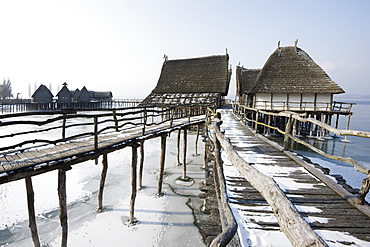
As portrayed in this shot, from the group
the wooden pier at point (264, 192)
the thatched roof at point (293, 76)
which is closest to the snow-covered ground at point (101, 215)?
the wooden pier at point (264, 192)

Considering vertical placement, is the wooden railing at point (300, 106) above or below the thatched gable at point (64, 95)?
below

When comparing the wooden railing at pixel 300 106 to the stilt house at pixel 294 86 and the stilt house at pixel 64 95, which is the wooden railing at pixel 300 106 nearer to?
the stilt house at pixel 294 86

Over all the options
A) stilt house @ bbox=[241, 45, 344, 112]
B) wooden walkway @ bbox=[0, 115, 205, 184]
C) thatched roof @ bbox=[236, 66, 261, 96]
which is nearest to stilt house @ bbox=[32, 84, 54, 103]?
thatched roof @ bbox=[236, 66, 261, 96]

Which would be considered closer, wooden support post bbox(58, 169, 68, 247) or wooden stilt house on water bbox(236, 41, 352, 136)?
wooden support post bbox(58, 169, 68, 247)

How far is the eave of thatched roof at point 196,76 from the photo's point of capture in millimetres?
26600

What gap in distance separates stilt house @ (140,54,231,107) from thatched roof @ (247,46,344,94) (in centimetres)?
467

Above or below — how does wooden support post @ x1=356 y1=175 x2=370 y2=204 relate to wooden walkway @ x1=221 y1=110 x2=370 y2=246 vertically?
above

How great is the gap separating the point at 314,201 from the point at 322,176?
1.19 metres

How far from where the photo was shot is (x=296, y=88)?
21250 mm

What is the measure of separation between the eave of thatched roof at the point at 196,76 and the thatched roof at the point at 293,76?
16.2 ft

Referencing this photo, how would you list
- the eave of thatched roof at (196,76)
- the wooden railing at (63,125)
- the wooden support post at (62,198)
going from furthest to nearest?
1. the eave of thatched roof at (196,76)
2. the wooden support post at (62,198)
3. the wooden railing at (63,125)

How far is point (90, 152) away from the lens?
17.2ft

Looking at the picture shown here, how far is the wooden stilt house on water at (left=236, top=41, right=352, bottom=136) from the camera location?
68.5ft

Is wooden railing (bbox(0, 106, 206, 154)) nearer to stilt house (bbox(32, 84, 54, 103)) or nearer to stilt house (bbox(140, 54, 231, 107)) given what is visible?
stilt house (bbox(140, 54, 231, 107))
